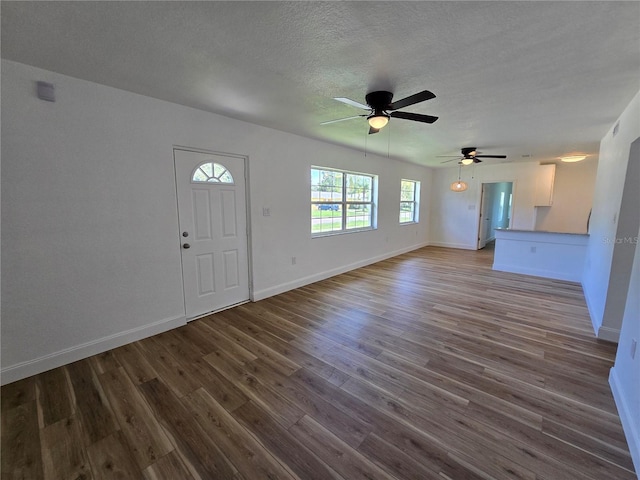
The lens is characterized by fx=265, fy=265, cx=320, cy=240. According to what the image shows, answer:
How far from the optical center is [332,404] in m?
1.95

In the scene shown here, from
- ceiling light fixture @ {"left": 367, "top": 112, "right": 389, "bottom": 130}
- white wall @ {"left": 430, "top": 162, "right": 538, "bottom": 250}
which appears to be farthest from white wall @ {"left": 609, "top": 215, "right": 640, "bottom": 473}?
white wall @ {"left": 430, "top": 162, "right": 538, "bottom": 250}

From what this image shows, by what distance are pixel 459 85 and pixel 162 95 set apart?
2.90 metres

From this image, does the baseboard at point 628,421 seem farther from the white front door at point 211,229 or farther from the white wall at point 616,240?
the white front door at point 211,229

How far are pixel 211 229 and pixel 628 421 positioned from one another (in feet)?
13.1

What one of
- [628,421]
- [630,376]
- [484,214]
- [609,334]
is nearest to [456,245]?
[484,214]

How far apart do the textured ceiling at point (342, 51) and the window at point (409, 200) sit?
14.6 ft

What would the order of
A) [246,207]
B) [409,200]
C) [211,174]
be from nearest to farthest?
[211,174], [246,207], [409,200]

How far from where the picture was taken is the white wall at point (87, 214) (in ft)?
7.04

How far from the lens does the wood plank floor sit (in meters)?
1.51

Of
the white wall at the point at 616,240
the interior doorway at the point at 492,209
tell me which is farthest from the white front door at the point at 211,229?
the interior doorway at the point at 492,209

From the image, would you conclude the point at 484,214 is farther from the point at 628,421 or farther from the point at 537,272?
the point at 628,421

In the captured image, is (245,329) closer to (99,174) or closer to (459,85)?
(99,174)

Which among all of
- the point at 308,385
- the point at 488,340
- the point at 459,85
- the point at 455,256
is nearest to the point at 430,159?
the point at 455,256

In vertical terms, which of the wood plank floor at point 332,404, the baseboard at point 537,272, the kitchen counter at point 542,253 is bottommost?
the wood plank floor at point 332,404
